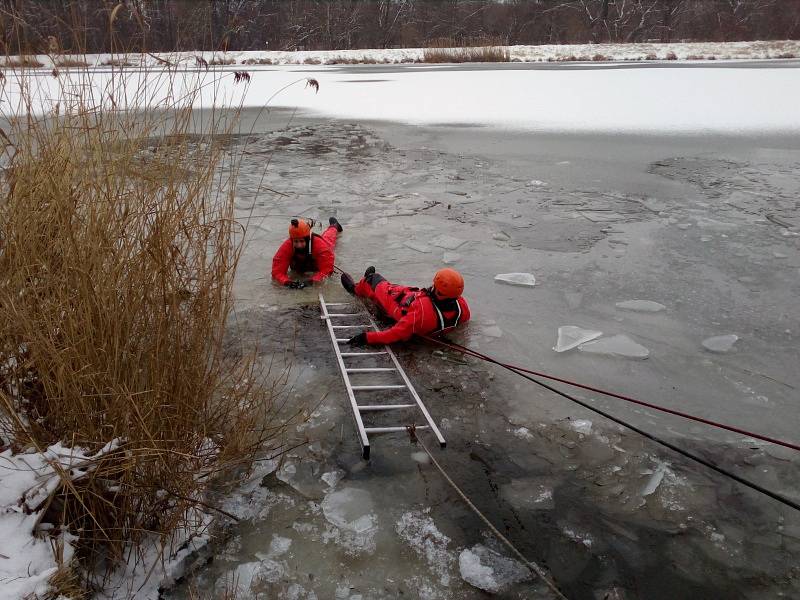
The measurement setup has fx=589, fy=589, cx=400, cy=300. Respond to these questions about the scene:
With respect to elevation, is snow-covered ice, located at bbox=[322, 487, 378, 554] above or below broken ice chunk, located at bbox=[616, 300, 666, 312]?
below

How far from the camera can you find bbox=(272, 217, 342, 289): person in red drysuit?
448 centimetres

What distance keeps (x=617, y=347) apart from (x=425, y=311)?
120cm

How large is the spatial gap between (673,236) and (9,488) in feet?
17.0

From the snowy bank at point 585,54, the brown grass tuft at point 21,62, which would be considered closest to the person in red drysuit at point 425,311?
the brown grass tuft at point 21,62

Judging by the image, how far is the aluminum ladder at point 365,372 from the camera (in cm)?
284

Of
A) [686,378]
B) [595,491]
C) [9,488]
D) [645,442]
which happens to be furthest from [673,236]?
[9,488]

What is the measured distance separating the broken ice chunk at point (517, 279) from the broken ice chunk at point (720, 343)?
128cm

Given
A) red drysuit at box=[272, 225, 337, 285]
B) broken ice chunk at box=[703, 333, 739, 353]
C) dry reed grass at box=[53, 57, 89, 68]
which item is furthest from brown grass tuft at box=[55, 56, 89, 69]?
broken ice chunk at box=[703, 333, 739, 353]

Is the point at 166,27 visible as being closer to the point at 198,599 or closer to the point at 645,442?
the point at 198,599

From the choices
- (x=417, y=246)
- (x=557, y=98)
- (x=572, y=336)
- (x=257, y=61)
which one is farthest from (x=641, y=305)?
(x=257, y=61)

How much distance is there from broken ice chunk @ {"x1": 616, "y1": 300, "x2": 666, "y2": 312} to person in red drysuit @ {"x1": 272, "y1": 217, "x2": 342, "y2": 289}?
2207mm

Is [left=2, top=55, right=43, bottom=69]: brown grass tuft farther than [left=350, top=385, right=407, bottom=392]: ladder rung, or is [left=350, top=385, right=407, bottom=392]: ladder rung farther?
[left=350, top=385, right=407, bottom=392]: ladder rung

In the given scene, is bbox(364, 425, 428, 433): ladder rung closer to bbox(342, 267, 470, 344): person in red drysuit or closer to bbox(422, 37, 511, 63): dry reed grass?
bbox(342, 267, 470, 344): person in red drysuit

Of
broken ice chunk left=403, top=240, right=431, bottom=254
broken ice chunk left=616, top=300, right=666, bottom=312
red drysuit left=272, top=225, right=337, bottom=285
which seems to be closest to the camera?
broken ice chunk left=616, top=300, right=666, bottom=312
